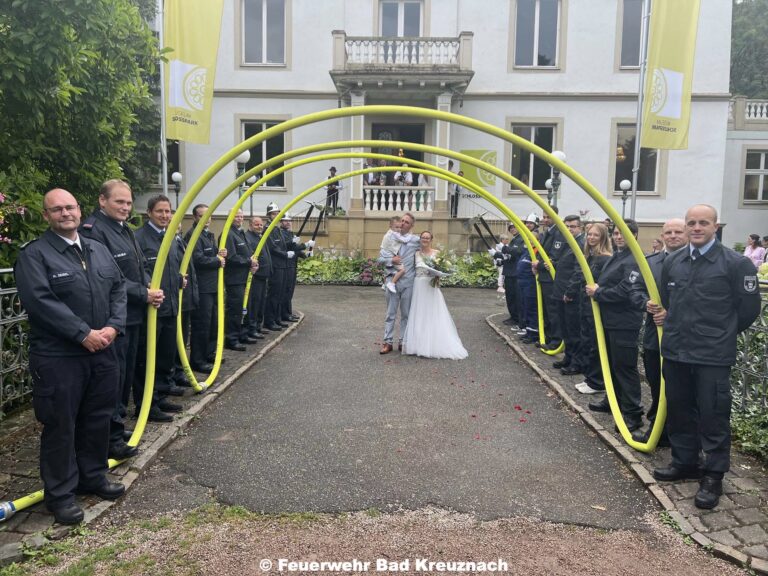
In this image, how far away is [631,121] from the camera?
22.0 metres

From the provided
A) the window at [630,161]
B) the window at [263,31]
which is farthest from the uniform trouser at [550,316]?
the window at [263,31]

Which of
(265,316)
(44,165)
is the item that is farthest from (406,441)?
(265,316)

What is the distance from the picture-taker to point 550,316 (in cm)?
923

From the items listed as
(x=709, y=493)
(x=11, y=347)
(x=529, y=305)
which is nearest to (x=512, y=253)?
(x=529, y=305)

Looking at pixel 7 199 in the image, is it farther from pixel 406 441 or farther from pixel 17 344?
pixel 406 441

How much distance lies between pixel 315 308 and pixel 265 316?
3.34 m

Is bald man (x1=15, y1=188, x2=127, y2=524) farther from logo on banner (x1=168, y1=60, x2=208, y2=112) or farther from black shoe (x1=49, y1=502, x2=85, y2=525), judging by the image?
logo on banner (x1=168, y1=60, x2=208, y2=112)

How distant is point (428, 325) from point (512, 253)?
3.07 meters

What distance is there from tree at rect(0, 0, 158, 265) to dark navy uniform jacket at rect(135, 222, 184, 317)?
1331mm

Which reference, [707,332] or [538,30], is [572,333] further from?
[538,30]

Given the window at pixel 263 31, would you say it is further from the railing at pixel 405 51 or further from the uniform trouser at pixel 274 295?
the uniform trouser at pixel 274 295

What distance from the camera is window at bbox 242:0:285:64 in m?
22.5

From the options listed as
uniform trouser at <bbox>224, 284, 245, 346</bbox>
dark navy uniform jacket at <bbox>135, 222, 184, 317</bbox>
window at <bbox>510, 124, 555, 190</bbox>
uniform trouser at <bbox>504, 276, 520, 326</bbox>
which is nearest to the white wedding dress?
uniform trouser at <bbox>224, 284, 245, 346</bbox>

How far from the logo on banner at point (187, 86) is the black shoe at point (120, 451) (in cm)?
978
